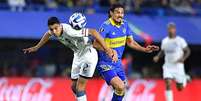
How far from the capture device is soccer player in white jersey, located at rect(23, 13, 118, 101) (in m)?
13.1

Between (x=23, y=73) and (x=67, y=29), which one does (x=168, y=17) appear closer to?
(x=23, y=73)

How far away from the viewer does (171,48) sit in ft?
63.6

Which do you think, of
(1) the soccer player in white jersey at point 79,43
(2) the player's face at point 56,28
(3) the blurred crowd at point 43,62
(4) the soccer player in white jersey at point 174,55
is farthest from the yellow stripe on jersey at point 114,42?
(3) the blurred crowd at point 43,62

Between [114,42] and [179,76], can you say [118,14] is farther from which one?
[179,76]

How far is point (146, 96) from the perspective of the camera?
20.5 meters

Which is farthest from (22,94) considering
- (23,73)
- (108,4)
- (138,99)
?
(108,4)

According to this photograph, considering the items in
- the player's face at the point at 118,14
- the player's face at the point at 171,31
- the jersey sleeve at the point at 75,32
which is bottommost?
the player's face at the point at 171,31

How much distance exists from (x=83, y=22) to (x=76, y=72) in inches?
49.9

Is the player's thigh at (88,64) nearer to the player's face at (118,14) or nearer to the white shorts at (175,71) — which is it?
the player's face at (118,14)

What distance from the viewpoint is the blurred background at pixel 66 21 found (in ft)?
80.6

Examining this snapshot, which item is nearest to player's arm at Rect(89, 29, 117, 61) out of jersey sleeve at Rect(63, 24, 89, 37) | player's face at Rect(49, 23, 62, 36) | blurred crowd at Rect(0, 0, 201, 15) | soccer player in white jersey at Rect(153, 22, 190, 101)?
jersey sleeve at Rect(63, 24, 89, 37)

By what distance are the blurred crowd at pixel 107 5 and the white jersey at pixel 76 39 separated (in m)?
11.1

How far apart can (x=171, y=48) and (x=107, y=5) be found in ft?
23.9

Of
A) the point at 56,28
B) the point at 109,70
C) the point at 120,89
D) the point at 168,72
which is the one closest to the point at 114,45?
the point at 109,70
